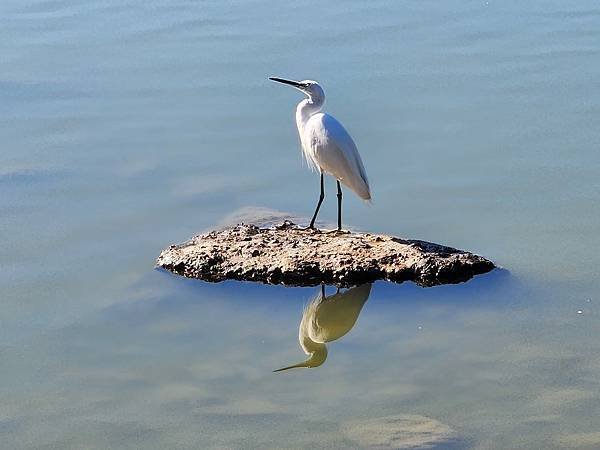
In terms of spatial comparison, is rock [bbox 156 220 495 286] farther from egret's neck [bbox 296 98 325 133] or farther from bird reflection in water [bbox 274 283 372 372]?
egret's neck [bbox 296 98 325 133]

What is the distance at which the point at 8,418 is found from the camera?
21.0 ft

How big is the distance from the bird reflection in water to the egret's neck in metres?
1.65

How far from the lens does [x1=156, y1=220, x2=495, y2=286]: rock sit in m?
7.38

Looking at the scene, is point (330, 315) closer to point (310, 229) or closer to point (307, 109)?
point (310, 229)

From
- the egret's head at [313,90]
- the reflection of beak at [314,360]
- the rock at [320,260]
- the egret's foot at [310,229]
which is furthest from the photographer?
the egret's head at [313,90]

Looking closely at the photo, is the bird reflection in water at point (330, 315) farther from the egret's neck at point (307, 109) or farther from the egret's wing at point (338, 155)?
the egret's neck at point (307, 109)

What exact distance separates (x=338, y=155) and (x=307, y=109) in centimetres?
65

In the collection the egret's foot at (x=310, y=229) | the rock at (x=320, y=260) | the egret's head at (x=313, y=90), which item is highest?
the egret's head at (x=313, y=90)

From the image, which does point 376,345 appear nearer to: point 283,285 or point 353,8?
point 283,285

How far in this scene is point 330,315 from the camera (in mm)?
7398

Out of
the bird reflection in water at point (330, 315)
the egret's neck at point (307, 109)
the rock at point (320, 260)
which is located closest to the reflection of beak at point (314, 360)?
the bird reflection in water at point (330, 315)

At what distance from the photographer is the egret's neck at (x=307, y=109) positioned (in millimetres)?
8648

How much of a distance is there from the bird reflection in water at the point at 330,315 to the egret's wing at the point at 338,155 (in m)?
0.96

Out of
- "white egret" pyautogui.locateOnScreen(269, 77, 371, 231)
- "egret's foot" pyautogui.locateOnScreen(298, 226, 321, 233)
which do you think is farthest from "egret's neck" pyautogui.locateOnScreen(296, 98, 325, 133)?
"egret's foot" pyautogui.locateOnScreen(298, 226, 321, 233)
